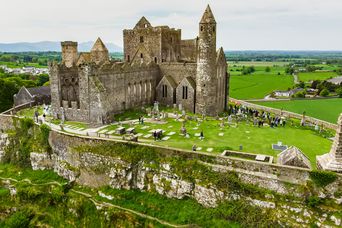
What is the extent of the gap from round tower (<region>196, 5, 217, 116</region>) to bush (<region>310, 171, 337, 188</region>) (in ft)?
69.1

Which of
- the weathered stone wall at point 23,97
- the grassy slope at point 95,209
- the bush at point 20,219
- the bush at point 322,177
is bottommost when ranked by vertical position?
the bush at point 20,219

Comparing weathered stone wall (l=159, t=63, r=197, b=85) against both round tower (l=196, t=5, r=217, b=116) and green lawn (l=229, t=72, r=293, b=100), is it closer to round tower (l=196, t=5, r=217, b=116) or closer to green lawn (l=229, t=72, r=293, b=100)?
round tower (l=196, t=5, r=217, b=116)

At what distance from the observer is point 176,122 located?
38.0m

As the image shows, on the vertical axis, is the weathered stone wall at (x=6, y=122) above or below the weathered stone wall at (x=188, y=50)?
below

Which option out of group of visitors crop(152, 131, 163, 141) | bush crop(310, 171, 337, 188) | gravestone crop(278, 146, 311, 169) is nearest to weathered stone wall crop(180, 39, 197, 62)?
group of visitors crop(152, 131, 163, 141)

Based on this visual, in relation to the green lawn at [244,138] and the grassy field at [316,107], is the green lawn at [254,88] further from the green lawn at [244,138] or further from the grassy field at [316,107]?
the green lawn at [244,138]

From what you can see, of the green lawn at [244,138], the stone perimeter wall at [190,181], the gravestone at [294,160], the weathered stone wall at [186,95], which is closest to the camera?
the stone perimeter wall at [190,181]

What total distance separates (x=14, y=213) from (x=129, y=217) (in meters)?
12.1

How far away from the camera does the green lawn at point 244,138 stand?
2917 cm

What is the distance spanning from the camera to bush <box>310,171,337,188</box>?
2208 cm

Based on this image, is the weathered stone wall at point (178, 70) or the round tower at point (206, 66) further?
the weathered stone wall at point (178, 70)

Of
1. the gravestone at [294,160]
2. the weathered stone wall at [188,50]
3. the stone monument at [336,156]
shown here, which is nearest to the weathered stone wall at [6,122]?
the weathered stone wall at [188,50]

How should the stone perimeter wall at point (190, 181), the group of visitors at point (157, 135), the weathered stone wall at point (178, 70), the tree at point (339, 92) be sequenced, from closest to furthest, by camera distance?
the stone perimeter wall at point (190, 181) → the group of visitors at point (157, 135) → the weathered stone wall at point (178, 70) → the tree at point (339, 92)

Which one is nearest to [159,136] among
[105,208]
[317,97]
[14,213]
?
[105,208]
